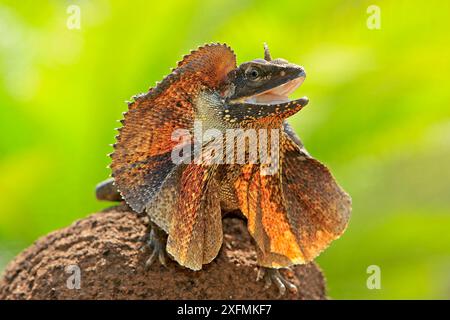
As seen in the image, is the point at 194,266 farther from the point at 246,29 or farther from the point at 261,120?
the point at 246,29

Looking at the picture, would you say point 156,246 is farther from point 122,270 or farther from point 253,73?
point 253,73

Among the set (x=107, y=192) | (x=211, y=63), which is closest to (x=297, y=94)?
(x=107, y=192)

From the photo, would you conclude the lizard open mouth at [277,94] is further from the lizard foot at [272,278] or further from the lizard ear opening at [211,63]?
the lizard foot at [272,278]

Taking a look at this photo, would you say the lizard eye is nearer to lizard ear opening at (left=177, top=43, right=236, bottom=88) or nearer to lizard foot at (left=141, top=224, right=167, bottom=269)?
lizard ear opening at (left=177, top=43, right=236, bottom=88)

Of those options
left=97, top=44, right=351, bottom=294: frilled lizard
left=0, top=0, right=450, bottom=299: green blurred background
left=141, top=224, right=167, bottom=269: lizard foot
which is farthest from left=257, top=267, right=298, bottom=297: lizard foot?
left=0, top=0, right=450, bottom=299: green blurred background

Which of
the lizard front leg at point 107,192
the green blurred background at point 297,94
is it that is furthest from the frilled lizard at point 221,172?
the green blurred background at point 297,94

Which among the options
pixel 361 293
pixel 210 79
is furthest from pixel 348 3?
pixel 210 79
